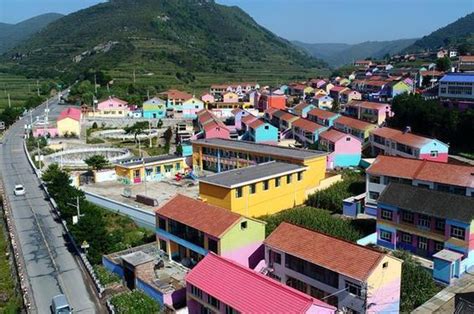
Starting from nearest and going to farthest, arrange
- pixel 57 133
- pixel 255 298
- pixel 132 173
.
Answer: pixel 255 298 < pixel 132 173 < pixel 57 133

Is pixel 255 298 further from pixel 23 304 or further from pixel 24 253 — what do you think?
pixel 24 253

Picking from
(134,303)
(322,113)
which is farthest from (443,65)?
(134,303)

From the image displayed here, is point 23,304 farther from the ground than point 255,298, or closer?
closer

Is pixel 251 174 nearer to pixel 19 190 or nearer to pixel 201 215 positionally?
pixel 201 215

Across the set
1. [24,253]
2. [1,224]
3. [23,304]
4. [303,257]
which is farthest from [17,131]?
[303,257]

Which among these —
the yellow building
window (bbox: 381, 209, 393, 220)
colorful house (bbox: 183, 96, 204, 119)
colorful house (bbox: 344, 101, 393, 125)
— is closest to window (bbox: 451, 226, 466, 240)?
Answer: window (bbox: 381, 209, 393, 220)

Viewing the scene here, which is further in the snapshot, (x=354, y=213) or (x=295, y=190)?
(x=295, y=190)

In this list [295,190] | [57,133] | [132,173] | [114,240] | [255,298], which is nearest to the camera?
[255,298]
